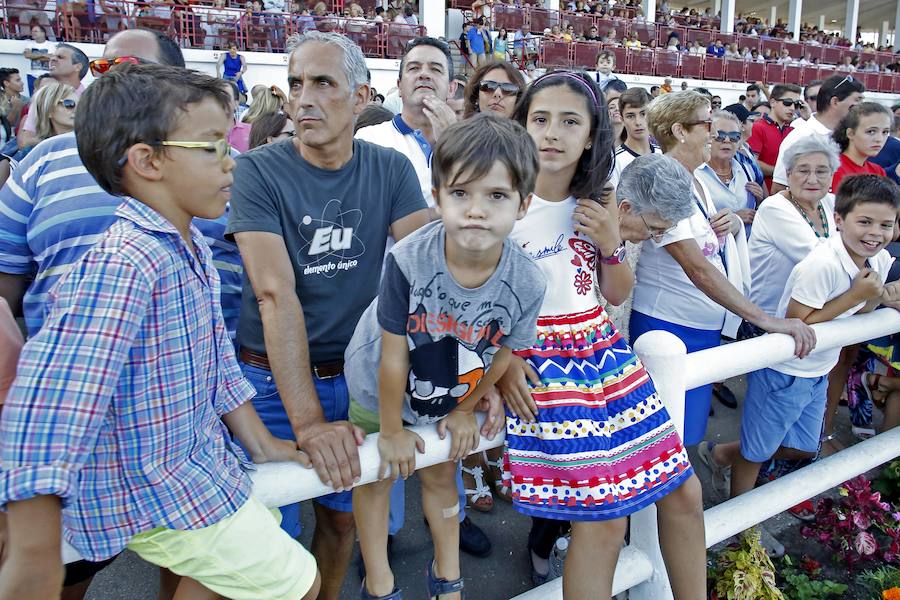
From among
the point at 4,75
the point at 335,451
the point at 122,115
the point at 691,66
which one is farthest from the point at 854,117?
the point at 691,66

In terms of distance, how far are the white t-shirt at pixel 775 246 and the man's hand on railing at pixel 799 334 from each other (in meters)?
0.98

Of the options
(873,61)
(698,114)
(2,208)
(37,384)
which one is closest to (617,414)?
(37,384)

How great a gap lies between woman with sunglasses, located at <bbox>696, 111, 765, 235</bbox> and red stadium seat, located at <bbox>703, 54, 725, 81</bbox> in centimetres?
2123

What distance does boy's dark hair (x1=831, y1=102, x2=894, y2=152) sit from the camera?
168 inches

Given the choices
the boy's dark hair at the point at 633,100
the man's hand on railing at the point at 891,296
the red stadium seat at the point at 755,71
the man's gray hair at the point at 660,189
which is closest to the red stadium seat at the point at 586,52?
the red stadium seat at the point at 755,71

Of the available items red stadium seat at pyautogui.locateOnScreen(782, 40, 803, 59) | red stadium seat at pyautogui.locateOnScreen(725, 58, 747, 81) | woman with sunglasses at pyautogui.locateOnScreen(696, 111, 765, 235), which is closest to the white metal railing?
woman with sunglasses at pyautogui.locateOnScreen(696, 111, 765, 235)

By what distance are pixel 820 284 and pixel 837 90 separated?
3.31m

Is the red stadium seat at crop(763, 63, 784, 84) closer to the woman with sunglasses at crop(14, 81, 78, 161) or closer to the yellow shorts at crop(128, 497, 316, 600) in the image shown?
the woman with sunglasses at crop(14, 81, 78, 161)

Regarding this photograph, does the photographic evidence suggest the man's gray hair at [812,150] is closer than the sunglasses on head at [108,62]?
No

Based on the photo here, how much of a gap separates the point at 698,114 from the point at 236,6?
17145 millimetres

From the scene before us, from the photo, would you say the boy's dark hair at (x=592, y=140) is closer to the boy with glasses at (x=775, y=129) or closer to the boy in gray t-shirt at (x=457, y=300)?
the boy in gray t-shirt at (x=457, y=300)

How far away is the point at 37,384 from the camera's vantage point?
37.3 inches

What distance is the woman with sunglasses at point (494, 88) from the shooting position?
10.4 ft

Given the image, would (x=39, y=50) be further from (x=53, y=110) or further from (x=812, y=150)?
(x=812, y=150)
